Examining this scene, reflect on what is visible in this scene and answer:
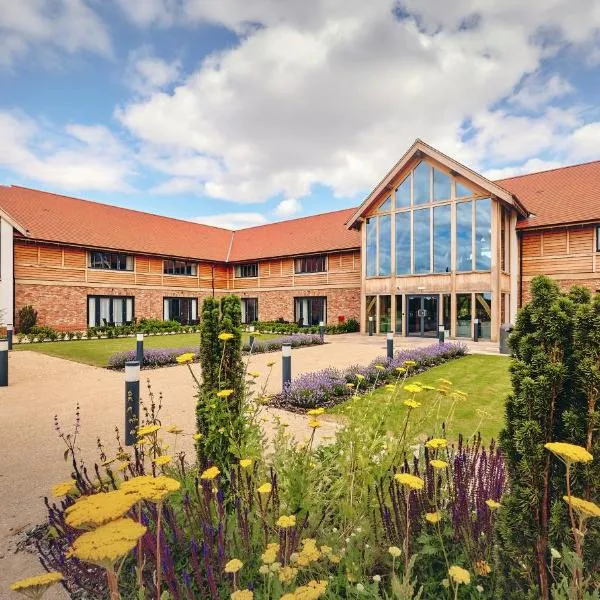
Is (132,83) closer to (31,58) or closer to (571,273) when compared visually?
(31,58)

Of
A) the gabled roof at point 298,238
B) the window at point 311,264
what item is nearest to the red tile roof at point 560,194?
the gabled roof at point 298,238

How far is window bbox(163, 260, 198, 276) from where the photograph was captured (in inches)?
1181

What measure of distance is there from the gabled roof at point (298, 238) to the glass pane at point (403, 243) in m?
4.09

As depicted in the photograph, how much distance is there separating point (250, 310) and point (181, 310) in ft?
19.5

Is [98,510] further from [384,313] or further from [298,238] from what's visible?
[298,238]

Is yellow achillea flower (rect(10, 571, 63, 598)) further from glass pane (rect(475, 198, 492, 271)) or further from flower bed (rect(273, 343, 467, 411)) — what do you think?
glass pane (rect(475, 198, 492, 271))

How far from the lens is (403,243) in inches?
887

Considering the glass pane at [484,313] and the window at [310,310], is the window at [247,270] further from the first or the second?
the glass pane at [484,313]

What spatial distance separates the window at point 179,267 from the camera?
30.0 metres

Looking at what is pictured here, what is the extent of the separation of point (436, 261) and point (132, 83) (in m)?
17.0

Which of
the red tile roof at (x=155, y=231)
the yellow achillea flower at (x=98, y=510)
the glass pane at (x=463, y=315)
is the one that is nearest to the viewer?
the yellow achillea flower at (x=98, y=510)

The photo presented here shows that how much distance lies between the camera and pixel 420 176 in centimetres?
2189

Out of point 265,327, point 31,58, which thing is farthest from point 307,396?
point 265,327

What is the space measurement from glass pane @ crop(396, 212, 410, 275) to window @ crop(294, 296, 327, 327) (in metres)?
7.45
